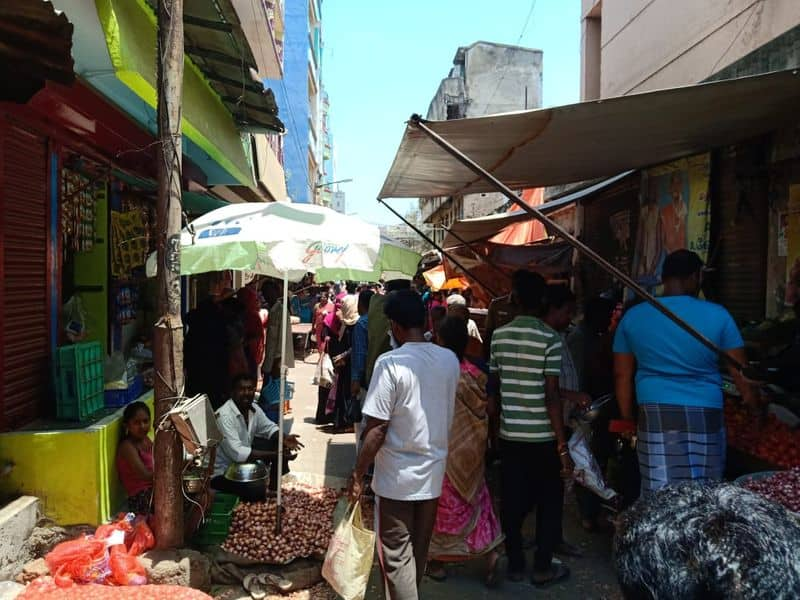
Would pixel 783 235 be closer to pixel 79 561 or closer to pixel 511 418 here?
pixel 511 418

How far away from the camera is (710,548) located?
44.9 inches

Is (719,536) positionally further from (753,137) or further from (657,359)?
(753,137)

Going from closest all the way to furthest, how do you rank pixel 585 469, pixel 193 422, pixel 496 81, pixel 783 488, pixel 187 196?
→ pixel 783 488 → pixel 193 422 → pixel 585 469 → pixel 187 196 → pixel 496 81

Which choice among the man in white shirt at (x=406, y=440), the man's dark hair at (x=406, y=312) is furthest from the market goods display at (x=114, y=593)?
the man's dark hair at (x=406, y=312)

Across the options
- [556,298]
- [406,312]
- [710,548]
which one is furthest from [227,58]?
[710,548]

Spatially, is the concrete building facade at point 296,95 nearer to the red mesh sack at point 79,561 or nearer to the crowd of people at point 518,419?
the crowd of people at point 518,419

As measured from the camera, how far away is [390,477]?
3.19 metres

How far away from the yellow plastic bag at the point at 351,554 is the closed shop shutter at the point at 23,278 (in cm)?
252

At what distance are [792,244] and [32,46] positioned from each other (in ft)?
16.5

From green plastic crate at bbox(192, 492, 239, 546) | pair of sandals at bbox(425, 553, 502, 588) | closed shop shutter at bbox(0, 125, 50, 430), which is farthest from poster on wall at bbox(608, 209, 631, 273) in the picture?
closed shop shutter at bbox(0, 125, 50, 430)

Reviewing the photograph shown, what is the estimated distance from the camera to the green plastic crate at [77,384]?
14.7 ft

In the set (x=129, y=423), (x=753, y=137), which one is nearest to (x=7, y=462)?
(x=129, y=423)

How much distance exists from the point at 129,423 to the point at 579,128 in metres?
3.77

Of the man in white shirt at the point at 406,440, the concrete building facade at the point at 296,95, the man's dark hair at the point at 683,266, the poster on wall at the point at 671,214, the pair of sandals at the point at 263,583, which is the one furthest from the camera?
the concrete building facade at the point at 296,95
